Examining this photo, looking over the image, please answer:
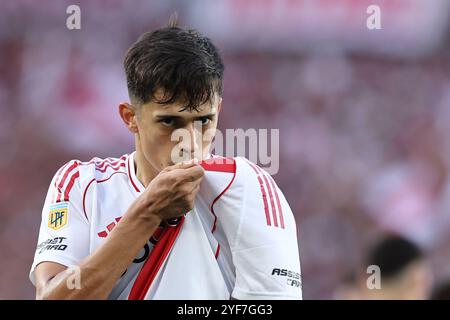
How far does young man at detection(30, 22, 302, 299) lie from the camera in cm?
229

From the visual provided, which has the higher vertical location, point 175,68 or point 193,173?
point 175,68

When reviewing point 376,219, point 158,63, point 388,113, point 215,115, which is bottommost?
point 376,219

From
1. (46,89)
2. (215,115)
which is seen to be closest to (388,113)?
(46,89)

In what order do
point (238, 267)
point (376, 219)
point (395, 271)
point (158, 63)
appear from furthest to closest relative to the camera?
point (376, 219) → point (395, 271) → point (158, 63) → point (238, 267)

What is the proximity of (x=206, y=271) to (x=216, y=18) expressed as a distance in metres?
5.26

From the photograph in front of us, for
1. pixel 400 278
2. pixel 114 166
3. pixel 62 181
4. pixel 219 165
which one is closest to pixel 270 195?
pixel 219 165

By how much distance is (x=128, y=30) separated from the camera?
7.42m

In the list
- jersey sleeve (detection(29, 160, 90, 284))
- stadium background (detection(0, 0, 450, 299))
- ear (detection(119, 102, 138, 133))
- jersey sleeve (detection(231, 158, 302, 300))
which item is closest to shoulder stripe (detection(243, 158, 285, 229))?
jersey sleeve (detection(231, 158, 302, 300))

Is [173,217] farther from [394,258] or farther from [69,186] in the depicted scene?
[394,258]

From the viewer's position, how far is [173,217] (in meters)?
2.39

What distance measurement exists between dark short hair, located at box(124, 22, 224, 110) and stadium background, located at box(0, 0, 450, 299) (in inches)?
170

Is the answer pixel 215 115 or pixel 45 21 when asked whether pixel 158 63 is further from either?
pixel 45 21

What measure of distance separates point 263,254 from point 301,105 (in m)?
5.31

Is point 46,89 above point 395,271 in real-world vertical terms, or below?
above
